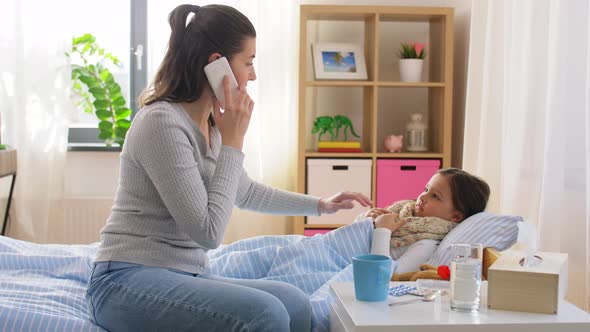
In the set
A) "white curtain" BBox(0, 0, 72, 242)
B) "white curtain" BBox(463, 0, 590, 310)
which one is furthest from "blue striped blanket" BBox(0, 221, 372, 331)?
"white curtain" BBox(0, 0, 72, 242)

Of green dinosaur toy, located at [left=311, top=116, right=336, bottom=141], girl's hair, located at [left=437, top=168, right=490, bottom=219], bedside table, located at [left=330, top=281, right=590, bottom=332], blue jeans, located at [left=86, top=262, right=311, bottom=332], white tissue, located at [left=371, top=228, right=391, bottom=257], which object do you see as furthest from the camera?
green dinosaur toy, located at [left=311, top=116, right=336, bottom=141]

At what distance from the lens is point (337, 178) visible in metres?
3.74

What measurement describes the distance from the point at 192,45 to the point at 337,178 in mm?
2108

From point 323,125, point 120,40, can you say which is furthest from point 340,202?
point 120,40

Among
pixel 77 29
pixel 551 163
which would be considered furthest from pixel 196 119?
pixel 77 29

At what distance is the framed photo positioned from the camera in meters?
3.83

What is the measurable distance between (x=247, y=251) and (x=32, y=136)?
2.29 m

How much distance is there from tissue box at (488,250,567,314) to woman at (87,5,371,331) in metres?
0.39

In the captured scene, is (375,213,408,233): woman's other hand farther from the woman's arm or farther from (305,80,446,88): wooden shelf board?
(305,80,446,88): wooden shelf board

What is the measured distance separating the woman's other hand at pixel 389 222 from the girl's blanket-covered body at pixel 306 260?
34mm

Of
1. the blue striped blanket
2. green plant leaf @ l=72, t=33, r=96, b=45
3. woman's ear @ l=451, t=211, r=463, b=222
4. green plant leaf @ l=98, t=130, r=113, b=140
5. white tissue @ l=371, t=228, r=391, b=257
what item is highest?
green plant leaf @ l=72, t=33, r=96, b=45

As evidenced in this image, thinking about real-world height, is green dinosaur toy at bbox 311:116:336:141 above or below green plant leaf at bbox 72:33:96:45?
below

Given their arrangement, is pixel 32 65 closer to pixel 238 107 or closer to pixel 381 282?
pixel 238 107

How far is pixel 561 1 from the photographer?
259cm
